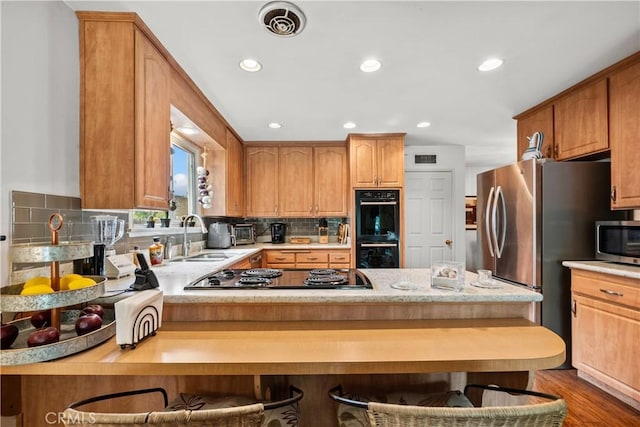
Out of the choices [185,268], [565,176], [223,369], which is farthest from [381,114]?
[223,369]

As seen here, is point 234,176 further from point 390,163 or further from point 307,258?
point 390,163

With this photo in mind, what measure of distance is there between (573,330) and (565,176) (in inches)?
48.5

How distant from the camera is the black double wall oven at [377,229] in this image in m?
3.84

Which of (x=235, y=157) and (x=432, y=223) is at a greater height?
(x=235, y=157)

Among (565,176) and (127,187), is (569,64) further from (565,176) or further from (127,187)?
(127,187)

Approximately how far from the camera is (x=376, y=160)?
3.87 metres

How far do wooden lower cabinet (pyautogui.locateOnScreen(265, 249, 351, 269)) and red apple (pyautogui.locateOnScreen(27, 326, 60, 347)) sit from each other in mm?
2877

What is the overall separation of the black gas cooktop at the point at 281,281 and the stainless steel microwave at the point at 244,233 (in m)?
2.16

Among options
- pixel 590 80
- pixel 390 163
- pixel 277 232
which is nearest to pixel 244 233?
pixel 277 232

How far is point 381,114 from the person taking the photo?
3.09 meters

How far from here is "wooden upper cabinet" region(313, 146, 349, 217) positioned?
4211mm

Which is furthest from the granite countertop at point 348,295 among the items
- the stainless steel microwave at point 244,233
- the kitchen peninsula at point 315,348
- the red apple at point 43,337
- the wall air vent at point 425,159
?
the wall air vent at point 425,159

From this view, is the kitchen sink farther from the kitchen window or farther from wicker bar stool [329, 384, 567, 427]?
wicker bar stool [329, 384, 567, 427]

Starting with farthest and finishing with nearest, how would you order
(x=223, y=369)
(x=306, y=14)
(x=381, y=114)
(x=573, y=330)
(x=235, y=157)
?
(x=235, y=157) < (x=381, y=114) < (x=573, y=330) < (x=306, y=14) < (x=223, y=369)
